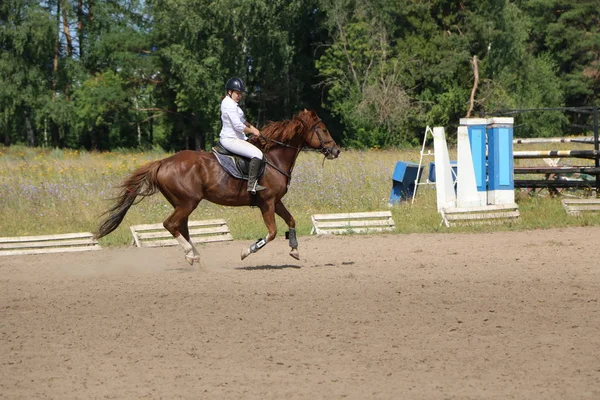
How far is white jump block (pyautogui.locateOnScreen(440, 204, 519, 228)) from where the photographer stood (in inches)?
727

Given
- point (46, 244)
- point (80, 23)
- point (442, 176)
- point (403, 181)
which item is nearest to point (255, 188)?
point (46, 244)

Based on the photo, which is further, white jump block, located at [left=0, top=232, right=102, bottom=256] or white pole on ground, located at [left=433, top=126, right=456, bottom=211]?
white pole on ground, located at [left=433, top=126, right=456, bottom=211]

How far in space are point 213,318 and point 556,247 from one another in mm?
7597

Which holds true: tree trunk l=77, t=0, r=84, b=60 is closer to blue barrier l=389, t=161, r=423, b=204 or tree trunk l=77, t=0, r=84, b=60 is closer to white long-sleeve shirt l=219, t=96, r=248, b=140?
Answer: blue barrier l=389, t=161, r=423, b=204

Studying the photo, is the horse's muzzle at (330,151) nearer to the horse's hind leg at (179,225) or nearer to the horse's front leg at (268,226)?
the horse's front leg at (268,226)

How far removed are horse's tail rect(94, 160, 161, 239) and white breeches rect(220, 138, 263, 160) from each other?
1.15 m

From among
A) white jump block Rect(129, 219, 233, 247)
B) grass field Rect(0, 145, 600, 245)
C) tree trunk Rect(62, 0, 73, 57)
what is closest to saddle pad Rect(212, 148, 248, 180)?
white jump block Rect(129, 219, 233, 247)

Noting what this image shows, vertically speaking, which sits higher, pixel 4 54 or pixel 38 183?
pixel 4 54

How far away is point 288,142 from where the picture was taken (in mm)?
13867

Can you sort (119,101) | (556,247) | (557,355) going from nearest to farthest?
(557,355), (556,247), (119,101)

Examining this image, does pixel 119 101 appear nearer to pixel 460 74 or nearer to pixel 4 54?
pixel 4 54

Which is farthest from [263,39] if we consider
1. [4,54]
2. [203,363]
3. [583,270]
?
[203,363]

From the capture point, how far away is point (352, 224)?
18375 millimetres

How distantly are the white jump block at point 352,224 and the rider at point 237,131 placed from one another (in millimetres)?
4938
